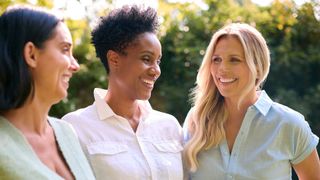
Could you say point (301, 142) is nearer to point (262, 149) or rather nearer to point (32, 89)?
point (262, 149)

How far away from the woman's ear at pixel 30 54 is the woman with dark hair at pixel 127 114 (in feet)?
2.11

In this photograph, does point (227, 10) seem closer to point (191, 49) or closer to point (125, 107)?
point (191, 49)

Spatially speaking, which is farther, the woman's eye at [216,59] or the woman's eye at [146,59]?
the woman's eye at [216,59]

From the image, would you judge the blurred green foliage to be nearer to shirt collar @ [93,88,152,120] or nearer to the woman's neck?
shirt collar @ [93,88,152,120]

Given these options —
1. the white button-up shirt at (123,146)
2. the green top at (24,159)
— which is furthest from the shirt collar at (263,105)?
the green top at (24,159)

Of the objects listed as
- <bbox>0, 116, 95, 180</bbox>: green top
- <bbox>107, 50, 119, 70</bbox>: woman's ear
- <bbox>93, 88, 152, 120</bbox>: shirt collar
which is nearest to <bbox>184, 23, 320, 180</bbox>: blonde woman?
<bbox>93, 88, 152, 120</bbox>: shirt collar

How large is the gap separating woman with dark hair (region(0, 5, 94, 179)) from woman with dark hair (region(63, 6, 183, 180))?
0.33 meters

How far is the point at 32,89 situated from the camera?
2.35m

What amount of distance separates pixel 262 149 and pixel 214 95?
1.46 ft

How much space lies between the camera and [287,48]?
719 cm

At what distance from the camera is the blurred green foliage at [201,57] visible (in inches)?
279

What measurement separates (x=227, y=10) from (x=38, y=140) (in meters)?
5.51

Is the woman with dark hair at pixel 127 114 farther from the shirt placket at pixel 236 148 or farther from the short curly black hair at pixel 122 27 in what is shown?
the shirt placket at pixel 236 148

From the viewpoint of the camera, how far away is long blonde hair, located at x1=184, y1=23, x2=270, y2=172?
3221 millimetres
